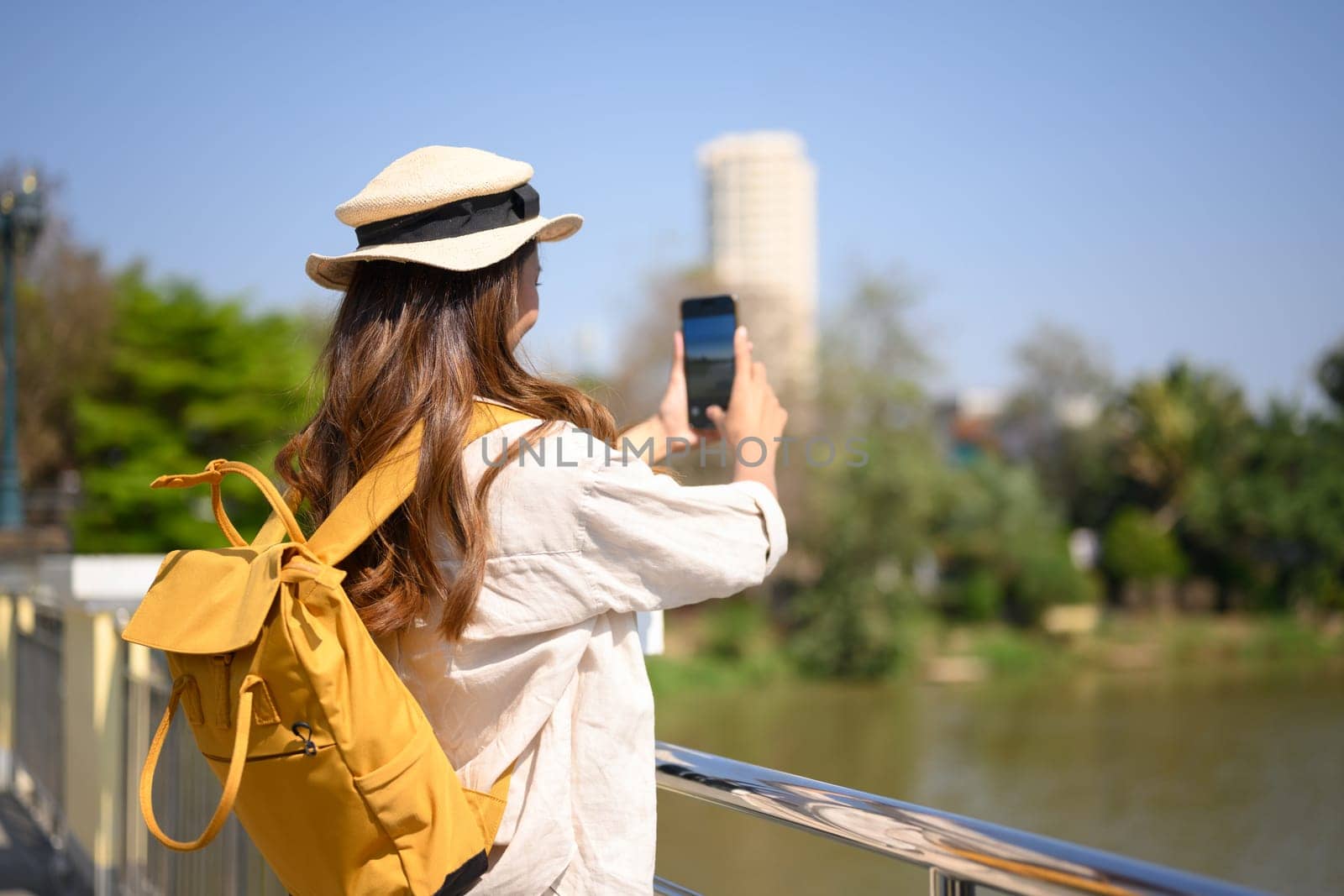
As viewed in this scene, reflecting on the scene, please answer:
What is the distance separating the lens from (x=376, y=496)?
1.24 metres

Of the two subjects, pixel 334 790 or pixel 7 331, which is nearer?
pixel 334 790

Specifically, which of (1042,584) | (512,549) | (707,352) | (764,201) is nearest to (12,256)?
(707,352)

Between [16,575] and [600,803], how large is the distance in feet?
23.2

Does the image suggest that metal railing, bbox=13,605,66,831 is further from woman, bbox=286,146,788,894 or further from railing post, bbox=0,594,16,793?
woman, bbox=286,146,788,894

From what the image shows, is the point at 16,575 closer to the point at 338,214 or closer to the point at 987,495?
the point at 338,214

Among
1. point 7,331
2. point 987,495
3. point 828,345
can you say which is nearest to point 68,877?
point 7,331

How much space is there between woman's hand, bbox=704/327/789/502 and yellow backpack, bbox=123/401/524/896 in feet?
1.35

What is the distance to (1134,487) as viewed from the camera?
27.8m

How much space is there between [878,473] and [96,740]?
57.4ft

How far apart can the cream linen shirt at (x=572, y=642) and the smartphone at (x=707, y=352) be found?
33 cm

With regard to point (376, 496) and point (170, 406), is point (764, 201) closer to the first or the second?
point (170, 406)

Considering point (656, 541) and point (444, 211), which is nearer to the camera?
point (656, 541)

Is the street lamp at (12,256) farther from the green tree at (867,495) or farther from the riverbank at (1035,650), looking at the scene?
the green tree at (867,495)

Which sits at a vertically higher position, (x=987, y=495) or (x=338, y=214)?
(x=338, y=214)
